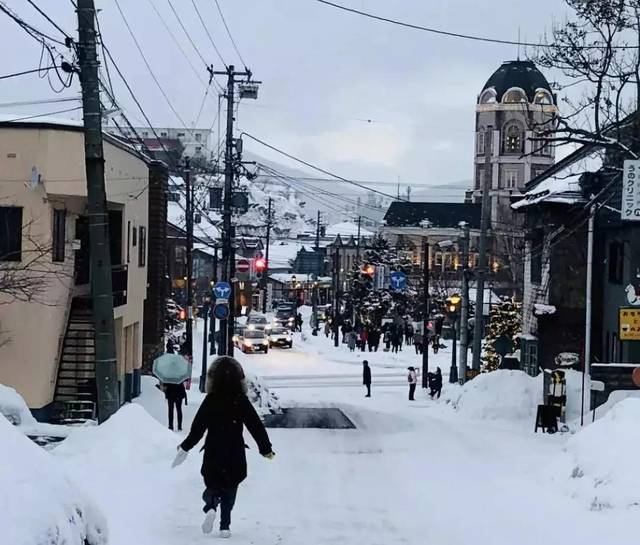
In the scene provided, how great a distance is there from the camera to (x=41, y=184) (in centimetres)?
2169

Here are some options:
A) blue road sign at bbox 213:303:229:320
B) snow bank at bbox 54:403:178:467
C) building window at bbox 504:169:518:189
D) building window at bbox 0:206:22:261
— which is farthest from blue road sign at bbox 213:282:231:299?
building window at bbox 504:169:518:189

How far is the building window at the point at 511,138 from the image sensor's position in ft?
360

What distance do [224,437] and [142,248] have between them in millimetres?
23746

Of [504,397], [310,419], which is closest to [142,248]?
[310,419]

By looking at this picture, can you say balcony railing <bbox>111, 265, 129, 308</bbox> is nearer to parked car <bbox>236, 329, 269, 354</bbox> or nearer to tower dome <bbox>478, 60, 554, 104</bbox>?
parked car <bbox>236, 329, 269, 354</bbox>

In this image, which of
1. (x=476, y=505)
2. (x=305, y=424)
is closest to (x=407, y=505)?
(x=476, y=505)

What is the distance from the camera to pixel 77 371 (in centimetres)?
2339

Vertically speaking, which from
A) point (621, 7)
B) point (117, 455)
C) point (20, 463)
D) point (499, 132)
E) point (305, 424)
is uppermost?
point (499, 132)

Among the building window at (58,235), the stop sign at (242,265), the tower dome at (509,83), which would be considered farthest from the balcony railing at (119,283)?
the tower dome at (509,83)

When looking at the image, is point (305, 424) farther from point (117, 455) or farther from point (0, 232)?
point (117, 455)

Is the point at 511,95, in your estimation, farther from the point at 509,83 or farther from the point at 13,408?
the point at 13,408

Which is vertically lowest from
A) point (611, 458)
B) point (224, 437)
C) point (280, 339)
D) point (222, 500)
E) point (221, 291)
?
point (280, 339)

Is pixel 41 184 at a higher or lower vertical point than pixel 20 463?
higher

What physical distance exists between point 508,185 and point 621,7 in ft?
303
